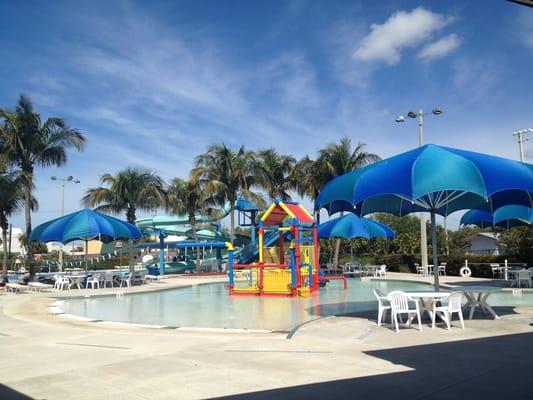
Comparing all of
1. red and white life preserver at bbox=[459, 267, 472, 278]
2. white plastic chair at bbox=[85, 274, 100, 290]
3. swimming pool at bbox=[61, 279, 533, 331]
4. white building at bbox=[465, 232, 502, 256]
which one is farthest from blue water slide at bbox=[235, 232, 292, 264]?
white building at bbox=[465, 232, 502, 256]

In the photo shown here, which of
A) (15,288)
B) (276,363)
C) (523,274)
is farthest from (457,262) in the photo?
(276,363)

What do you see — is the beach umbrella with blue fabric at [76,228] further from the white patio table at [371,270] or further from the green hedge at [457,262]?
the green hedge at [457,262]

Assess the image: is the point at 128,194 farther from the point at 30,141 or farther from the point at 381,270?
the point at 381,270

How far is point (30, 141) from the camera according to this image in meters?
23.8

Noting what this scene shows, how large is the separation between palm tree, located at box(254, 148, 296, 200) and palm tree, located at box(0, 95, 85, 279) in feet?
49.2

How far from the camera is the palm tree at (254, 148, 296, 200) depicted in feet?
121

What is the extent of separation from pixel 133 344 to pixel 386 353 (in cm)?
417

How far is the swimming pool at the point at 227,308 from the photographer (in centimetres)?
1234

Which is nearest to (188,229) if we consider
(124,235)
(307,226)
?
(124,235)

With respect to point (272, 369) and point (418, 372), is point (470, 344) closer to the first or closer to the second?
point (418, 372)

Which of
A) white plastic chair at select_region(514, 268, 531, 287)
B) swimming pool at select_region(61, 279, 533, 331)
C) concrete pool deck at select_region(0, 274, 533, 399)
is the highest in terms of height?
white plastic chair at select_region(514, 268, 531, 287)

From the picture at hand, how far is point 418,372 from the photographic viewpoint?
617 cm

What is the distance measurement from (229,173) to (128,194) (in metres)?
7.19

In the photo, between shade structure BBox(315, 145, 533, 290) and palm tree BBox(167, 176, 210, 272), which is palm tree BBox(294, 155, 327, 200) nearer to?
A: palm tree BBox(167, 176, 210, 272)
